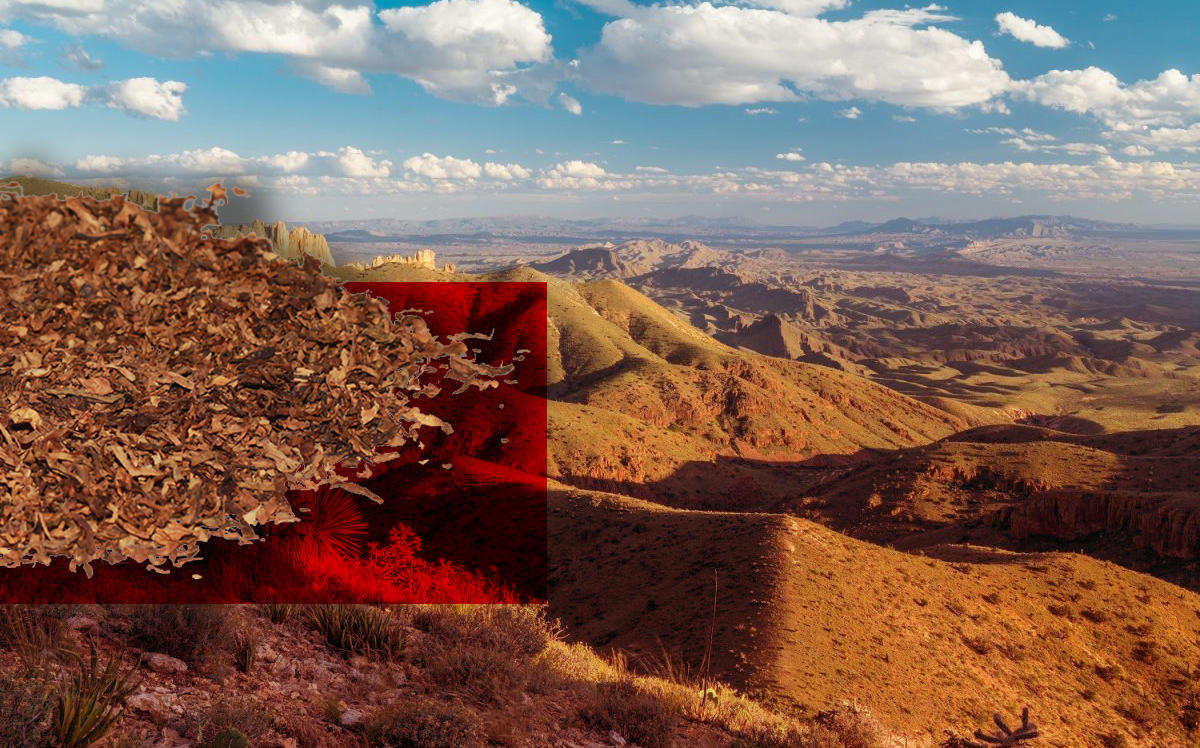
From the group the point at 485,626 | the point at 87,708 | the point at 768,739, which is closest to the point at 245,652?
the point at 87,708

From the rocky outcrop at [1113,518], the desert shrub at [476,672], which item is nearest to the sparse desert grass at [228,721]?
the desert shrub at [476,672]

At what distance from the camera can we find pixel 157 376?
2.80 m

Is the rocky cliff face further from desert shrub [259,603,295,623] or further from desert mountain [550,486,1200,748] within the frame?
desert mountain [550,486,1200,748]

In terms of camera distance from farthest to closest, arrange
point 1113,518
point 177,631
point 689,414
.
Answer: point 689,414
point 1113,518
point 177,631

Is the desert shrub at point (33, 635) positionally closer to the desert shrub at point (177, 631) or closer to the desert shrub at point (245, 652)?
the desert shrub at point (177, 631)

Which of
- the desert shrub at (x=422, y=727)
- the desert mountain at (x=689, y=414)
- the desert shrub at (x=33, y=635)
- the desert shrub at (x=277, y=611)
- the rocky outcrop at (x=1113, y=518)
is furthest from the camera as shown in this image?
the desert mountain at (x=689, y=414)

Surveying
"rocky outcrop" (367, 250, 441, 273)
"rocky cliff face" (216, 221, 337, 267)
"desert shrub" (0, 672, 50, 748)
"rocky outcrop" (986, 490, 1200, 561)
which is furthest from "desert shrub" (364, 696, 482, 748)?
"rocky outcrop" (367, 250, 441, 273)

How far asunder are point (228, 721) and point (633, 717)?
371 centimetres

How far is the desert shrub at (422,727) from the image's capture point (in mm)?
4527

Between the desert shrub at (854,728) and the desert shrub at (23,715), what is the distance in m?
8.61

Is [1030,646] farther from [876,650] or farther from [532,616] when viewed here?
[532,616]

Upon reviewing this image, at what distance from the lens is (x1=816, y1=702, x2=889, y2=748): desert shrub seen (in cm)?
914

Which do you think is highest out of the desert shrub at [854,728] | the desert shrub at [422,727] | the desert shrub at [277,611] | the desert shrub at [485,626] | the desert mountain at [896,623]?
the desert shrub at [277,611]
